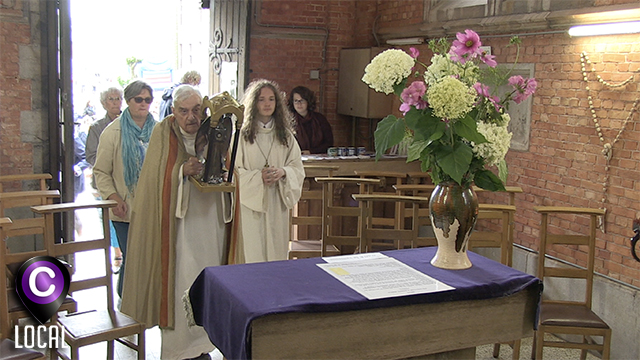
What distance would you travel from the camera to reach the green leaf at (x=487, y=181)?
2.96m

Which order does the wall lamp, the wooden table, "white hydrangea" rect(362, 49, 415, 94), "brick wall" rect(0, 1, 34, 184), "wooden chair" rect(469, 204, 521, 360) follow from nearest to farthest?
1. "white hydrangea" rect(362, 49, 415, 94)
2. "wooden chair" rect(469, 204, 521, 360)
3. "brick wall" rect(0, 1, 34, 184)
4. the wooden table
5. the wall lamp

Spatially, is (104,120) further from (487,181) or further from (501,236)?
(487,181)

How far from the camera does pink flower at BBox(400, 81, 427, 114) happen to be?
9.24 feet

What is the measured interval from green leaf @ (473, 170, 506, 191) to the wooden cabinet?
206 inches

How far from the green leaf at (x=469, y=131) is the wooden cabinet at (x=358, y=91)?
5356mm

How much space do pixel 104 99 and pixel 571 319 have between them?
13.7 ft

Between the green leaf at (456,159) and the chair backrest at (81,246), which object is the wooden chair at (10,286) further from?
the green leaf at (456,159)

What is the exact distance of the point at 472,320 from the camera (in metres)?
2.81

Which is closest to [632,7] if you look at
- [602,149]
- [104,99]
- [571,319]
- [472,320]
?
[602,149]

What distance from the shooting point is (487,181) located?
117 inches

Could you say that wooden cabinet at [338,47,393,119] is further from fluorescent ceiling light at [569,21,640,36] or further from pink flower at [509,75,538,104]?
pink flower at [509,75,538,104]

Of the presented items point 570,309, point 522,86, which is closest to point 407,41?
point 570,309

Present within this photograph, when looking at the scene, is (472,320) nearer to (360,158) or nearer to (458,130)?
(458,130)

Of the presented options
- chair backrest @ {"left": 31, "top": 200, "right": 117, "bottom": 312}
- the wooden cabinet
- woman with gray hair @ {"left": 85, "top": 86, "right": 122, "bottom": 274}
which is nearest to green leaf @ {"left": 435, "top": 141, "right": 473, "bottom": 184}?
chair backrest @ {"left": 31, "top": 200, "right": 117, "bottom": 312}
